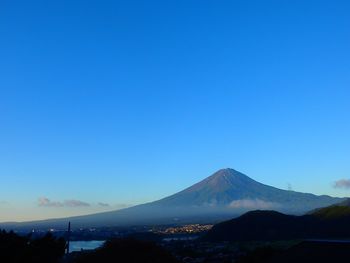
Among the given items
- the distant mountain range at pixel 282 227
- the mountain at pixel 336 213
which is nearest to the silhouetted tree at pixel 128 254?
the distant mountain range at pixel 282 227

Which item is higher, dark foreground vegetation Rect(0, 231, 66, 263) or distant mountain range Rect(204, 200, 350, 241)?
distant mountain range Rect(204, 200, 350, 241)

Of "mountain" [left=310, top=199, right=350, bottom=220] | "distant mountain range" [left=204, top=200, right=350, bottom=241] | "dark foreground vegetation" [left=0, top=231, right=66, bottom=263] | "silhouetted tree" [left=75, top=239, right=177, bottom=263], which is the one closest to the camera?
"dark foreground vegetation" [left=0, top=231, right=66, bottom=263]

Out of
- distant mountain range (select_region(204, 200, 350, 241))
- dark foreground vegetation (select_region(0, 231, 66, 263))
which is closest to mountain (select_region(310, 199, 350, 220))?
distant mountain range (select_region(204, 200, 350, 241))

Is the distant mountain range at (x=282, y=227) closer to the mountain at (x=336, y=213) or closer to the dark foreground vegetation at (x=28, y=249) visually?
the mountain at (x=336, y=213)

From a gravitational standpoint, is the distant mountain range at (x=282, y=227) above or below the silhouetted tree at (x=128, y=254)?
above

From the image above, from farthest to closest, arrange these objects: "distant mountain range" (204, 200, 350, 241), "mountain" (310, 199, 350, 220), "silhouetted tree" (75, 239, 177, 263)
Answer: "mountain" (310, 199, 350, 220), "distant mountain range" (204, 200, 350, 241), "silhouetted tree" (75, 239, 177, 263)

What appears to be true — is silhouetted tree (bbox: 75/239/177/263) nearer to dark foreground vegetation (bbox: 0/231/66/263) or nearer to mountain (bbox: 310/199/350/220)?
dark foreground vegetation (bbox: 0/231/66/263)

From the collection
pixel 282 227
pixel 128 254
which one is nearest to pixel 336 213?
pixel 282 227

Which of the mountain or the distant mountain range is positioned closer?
the distant mountain range

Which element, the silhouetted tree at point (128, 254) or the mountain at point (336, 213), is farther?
the mountain at point (336, 213)
